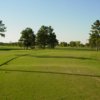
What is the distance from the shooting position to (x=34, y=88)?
11.9 meters

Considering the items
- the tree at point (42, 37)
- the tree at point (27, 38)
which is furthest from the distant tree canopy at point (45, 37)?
the tree at point (27, 38)

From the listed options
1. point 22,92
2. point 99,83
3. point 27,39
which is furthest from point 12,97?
point 27,39

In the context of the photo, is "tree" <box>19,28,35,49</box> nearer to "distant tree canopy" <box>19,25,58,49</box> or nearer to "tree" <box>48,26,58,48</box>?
"distant tree canopy" <box>19,25,58,49</box>

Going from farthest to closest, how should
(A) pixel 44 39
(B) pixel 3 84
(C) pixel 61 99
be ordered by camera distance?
1. (A) pixel 44 39
2. (B) pixel 3 84
3. (C) pixel 61 99

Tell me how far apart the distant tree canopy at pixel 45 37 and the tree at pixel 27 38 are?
442 cm

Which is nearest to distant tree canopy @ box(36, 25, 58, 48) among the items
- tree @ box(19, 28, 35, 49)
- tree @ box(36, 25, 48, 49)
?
tree @ box(36, 25, 48, 49)

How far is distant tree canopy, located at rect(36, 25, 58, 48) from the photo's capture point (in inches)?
4911

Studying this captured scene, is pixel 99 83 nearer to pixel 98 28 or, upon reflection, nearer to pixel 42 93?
pixel 42 93

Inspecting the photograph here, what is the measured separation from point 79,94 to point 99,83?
3221 millimetres

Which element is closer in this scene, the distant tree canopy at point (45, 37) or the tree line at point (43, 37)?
the tree line at point (43, 37)

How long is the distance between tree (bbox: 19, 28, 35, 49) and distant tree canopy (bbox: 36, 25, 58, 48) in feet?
14.5

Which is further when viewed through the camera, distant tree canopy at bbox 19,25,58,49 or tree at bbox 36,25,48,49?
tree at bbox 36,25,48,49

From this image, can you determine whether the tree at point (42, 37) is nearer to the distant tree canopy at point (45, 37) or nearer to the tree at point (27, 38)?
the distant tree canopy at point (45, 37)

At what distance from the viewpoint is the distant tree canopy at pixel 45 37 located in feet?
409
